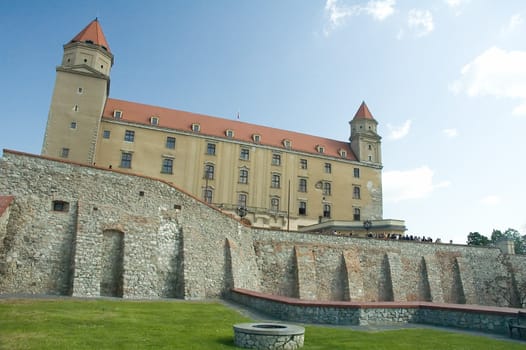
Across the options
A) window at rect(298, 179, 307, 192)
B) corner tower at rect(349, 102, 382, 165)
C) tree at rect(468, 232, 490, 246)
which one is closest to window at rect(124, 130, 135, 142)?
window at rect(298, 179, 307, 192)

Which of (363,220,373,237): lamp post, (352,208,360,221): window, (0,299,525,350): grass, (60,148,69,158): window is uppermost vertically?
(60,148,69,158): window

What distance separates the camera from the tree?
63275mm

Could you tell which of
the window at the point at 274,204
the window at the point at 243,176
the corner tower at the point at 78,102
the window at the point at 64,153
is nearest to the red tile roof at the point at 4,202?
the corner tower at the point at 78,102

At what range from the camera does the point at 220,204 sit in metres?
43.5

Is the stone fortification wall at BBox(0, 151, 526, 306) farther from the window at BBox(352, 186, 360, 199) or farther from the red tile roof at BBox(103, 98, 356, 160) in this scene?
the red tile roof at BBox(103, 98, 356, 160)

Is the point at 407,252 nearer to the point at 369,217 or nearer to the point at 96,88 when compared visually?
the point at 369,217

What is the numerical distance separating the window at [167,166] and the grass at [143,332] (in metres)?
27.5

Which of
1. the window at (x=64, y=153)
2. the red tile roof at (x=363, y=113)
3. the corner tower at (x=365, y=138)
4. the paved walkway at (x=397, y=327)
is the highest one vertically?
the red tile roof at (x=363, y=113)

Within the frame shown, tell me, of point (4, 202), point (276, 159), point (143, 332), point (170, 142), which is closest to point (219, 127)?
point (170, 142)

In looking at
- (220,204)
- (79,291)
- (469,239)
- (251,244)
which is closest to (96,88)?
(220,204)

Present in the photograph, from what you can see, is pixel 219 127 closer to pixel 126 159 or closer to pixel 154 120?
pixel 154 120

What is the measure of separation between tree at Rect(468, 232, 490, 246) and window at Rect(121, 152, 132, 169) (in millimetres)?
55060

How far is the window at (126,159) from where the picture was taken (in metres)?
40.4

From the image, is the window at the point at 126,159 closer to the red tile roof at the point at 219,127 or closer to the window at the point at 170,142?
the red tile roof at the point at 219,127
